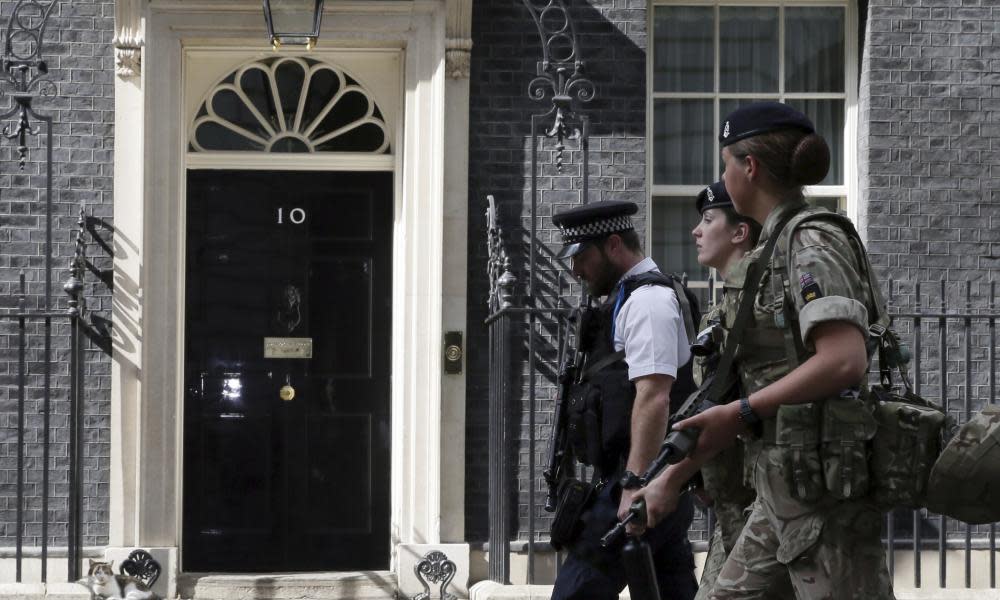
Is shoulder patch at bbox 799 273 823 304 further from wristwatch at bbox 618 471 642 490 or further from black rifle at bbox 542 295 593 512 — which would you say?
black rifle at bbox 542 295 593 512

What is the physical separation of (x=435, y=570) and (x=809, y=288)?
557cm

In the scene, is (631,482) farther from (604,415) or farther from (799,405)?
(799,405)

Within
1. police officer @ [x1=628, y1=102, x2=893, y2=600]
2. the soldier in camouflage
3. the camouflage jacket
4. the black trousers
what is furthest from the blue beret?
the black trousers

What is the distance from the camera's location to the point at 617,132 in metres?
9.59

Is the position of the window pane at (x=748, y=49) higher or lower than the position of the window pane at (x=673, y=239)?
higher

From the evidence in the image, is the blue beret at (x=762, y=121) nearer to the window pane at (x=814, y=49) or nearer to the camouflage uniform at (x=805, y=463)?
the camouflage uniform at (x=805, y=463)

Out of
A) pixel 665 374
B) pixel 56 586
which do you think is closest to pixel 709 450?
pixel 665 374

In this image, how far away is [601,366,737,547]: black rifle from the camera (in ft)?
13.0

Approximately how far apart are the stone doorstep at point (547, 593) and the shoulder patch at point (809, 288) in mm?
4694

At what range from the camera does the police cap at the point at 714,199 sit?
5.43 meters

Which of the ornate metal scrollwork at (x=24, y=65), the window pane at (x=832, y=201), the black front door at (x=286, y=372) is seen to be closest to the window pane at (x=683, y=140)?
the window pane at (x=832, y=201)

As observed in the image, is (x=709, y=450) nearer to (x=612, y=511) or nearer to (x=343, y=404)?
(x=612, y=511)

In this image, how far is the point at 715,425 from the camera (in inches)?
155

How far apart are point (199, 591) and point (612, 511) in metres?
4.63
